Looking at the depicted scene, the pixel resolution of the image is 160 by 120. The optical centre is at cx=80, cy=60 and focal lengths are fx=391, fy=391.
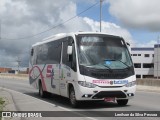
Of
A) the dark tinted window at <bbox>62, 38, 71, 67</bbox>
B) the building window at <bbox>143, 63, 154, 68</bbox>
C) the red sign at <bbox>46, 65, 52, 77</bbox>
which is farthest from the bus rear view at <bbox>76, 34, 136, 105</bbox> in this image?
the building window at <bbox>143, 63, 154, 68</bbox>

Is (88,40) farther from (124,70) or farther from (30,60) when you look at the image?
(30,60)

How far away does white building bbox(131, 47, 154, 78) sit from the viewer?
11588cm

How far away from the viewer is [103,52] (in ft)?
51.5

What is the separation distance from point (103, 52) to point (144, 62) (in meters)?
103

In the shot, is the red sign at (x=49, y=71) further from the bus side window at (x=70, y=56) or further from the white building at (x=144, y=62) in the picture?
the white building at (x=144, y=62)

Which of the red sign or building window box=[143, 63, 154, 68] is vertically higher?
building window box=[143, 63, 154, 68]

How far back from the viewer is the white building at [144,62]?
11588cm

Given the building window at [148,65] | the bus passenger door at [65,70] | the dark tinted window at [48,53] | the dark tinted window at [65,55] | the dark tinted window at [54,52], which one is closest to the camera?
the bus passenger door at [65,70]

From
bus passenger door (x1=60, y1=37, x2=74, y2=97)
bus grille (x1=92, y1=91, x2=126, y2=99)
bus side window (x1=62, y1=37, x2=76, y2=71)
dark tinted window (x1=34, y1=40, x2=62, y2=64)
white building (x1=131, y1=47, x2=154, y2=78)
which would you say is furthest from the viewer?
white building (x1=131, y1=47, x2=154, y2=78)

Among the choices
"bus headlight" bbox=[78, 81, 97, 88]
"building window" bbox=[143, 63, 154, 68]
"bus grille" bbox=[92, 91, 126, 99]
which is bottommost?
"bus grille" bbox=[92, 91, 126, 99]

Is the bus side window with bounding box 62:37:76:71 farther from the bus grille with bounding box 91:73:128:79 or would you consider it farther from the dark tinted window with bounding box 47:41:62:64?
the bus grille with bounding box 91:73:128:79

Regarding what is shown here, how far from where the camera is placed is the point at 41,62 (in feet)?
73.7

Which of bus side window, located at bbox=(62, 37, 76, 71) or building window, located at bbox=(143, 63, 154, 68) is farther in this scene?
building window, located at bbox=(143, 63, 154, 68)

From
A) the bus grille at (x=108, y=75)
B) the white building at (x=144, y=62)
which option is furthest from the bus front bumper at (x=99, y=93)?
the white building at (x=144, y=62)
